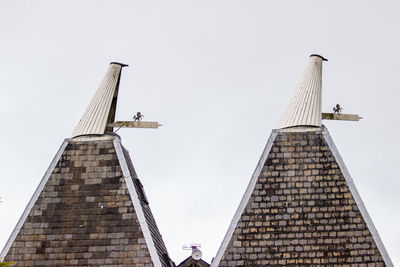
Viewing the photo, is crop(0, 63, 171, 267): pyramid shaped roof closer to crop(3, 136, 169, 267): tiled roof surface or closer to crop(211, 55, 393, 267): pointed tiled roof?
crop(3, 136, 169, 267): tiled roof surface

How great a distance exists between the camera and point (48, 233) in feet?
82.2

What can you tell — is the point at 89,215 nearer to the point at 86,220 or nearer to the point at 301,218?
the point at 86,220

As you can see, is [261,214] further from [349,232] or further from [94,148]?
[94,148]

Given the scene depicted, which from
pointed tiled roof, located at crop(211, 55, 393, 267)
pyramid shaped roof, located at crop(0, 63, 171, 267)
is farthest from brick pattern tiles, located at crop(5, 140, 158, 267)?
pointed tiled roof, located at crop(211, 55, 393, 267)

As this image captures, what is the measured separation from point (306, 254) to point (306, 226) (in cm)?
→ 80

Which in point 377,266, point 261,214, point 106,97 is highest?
point 106,97

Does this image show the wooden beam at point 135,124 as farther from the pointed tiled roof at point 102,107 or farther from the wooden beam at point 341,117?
the wooden beam at point 341,117

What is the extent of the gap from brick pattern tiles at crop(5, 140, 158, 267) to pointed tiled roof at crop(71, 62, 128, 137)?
2.16 feet

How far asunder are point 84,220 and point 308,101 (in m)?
7.41

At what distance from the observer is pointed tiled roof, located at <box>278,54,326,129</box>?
26.0 meters

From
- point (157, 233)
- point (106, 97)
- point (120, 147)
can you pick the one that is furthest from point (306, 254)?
point (106, 97)

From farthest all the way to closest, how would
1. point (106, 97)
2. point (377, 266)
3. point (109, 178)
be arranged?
point (106, 97) → point (109, 178) → point (377, 266)

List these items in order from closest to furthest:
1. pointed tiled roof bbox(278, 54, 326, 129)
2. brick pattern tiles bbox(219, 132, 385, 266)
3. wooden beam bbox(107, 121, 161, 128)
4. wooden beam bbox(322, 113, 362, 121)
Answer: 1. brick pattern tiles bbox(219, 132, 385, 266)
2. pointed tiled roof bbox(278, 54, 326, 129)
3. wooden beam bbox(322, 113, 362, 121)
4. wooden beam bbox(107, 121, 161, 128)

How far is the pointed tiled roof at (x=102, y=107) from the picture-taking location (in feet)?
87.8
